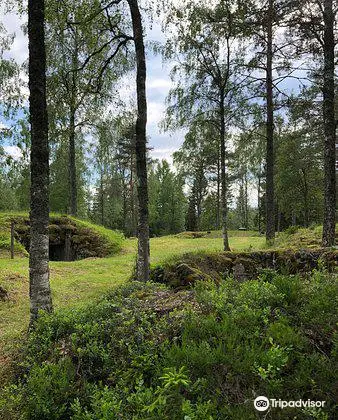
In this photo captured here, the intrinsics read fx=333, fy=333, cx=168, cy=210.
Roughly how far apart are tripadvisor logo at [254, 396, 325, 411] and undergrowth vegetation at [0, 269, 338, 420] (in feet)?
0.14

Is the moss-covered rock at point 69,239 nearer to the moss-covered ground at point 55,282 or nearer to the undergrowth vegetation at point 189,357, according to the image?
the moss-covered ground at point 55,282

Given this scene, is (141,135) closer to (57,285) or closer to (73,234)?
(57,285)

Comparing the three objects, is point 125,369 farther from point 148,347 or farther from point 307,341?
point 307,341

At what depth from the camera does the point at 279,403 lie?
246 cm

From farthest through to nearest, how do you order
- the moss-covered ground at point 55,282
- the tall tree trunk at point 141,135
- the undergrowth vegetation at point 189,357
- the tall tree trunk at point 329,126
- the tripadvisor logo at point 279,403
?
the tall tree trunk at point 329,126 < the tall tree trunk at point 141,135 < the moss-covered ground at point 55,282 < the undergrowth vegetation at point 189,357 < the tripadvisor logo at point 279,403

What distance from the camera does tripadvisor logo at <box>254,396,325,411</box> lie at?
2.41 metres

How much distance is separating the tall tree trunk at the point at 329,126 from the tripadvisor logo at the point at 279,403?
6461mm

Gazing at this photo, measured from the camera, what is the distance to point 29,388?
10.7 feet

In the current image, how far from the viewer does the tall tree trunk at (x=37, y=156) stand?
197 inches

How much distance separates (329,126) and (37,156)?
270 inches

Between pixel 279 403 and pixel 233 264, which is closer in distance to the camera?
pixel 279 403

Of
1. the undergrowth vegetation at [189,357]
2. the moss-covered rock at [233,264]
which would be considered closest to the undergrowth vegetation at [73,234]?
the moss-covered rock at [233,264]

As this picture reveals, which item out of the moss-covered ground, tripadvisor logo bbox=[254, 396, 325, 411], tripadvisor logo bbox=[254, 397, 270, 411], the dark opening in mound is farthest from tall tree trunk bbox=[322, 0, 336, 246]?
the dark opening in mound

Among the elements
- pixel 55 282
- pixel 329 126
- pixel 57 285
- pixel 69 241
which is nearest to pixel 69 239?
pixel 69 241
